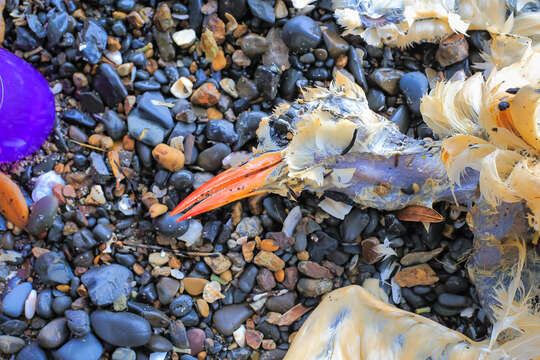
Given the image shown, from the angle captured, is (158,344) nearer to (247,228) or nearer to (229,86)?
(247,228)

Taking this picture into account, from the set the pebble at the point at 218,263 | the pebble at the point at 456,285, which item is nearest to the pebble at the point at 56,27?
the pebble at the point at 218,263

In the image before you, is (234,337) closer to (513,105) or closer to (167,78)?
(167,78)

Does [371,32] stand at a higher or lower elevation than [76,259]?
higher

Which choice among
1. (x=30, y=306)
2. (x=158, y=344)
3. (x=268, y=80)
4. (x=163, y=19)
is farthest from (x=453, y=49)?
(x=30, y=306)

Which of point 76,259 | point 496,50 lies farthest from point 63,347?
point 496,50

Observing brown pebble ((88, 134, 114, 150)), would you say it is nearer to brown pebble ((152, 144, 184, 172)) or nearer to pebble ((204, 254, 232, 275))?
brown pebble ((152, 144, 184, 172))

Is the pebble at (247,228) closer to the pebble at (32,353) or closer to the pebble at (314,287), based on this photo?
the pebble at (314,287)
